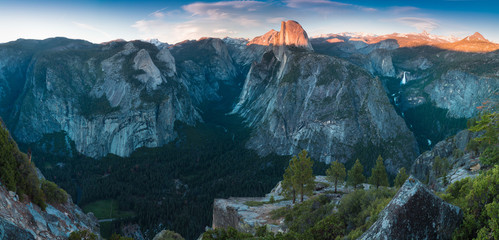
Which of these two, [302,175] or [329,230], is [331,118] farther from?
[329,230]

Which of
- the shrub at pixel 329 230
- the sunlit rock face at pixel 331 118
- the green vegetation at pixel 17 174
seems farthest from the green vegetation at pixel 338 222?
the sunlit rock face at pixel 331 118

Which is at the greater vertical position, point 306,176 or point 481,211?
point 481,211

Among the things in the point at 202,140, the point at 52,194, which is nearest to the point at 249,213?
the point at 52,194

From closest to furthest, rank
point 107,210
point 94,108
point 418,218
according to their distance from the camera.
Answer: point 418,218
point 107,210
point 94,108

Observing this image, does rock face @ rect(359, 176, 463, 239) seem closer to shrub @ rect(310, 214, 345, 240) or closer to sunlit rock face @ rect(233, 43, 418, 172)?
shrub @ rect(310, 214, 345, 240)

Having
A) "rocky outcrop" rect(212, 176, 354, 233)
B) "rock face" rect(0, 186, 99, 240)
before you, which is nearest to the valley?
"rocky outcrop" rect(212, 176, 354, 233)

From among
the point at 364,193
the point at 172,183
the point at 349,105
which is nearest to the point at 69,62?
the point at 172,183

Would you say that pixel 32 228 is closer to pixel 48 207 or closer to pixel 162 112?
pixel 48 207
